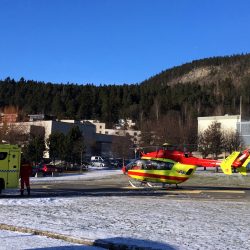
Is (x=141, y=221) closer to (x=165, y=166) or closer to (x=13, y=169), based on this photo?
(x=13, y=169)

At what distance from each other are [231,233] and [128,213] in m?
4.64

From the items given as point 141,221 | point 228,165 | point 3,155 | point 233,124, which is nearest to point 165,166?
point 228,165

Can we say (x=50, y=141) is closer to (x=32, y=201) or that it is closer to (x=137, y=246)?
(x=32, y=201)

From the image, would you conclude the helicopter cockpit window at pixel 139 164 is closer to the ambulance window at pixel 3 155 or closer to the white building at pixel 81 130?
the ambulance window at pixel 3 155

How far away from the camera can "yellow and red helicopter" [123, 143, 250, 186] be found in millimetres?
31234

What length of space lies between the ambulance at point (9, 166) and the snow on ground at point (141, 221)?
12.2 feet

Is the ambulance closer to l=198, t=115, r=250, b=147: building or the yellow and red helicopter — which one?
the yellow and red helicopter

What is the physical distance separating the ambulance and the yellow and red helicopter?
10905 millimetres

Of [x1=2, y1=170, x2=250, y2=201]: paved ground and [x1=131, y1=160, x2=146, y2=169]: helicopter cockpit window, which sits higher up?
[x1=131, y1=160, x2=146, y2=169]: helicopter cockpit window

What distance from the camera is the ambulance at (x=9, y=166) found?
22891 mm

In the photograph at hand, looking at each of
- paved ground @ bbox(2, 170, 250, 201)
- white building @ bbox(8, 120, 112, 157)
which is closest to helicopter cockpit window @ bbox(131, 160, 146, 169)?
paved ground @ bbox(2, 170, 250, 201)

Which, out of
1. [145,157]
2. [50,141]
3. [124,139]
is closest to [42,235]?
[145,157]

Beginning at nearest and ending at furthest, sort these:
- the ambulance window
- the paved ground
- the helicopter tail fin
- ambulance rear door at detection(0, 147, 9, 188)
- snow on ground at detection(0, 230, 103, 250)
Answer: snow on ground at detection(0, 230, 103, 250), ambulance rear door at detection(0, 147, 9, 188), the ambulance window, the paved ground, the helicopter tail fin

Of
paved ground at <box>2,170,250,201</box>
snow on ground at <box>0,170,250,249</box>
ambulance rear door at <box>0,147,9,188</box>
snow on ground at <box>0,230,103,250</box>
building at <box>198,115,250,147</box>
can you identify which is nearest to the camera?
snow on ground at <box>0,230,103,250</box>
